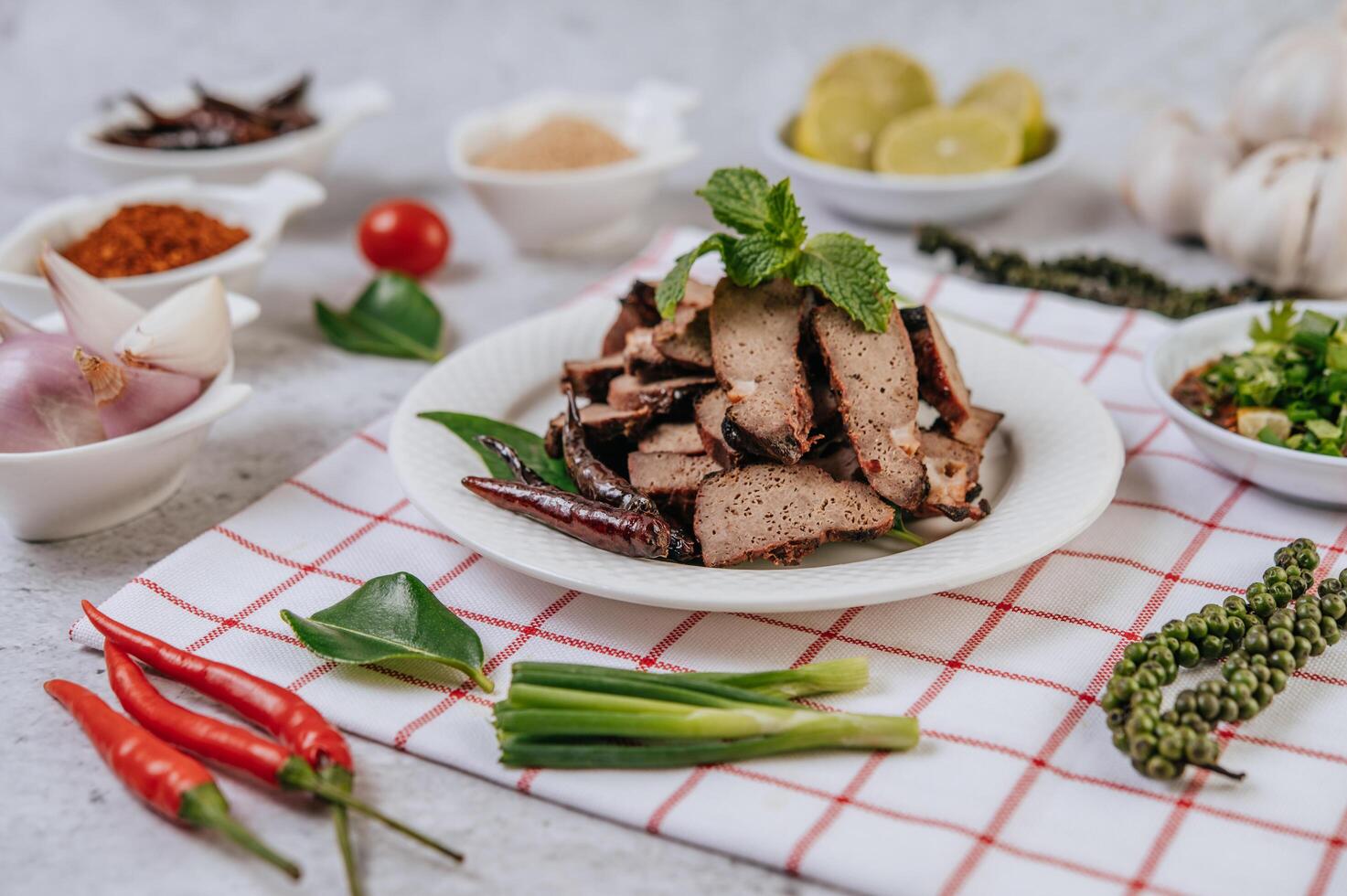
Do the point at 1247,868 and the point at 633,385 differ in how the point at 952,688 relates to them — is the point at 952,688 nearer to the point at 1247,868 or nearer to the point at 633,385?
the point at 1247,868

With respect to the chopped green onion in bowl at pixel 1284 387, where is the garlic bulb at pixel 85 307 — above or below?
above

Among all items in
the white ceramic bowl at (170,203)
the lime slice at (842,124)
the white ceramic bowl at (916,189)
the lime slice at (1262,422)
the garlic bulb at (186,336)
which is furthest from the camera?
the lime slice at (842,124)

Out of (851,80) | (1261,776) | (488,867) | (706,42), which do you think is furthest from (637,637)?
(706,42)

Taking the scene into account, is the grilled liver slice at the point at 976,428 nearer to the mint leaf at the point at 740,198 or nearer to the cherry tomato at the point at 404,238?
the mint leaf at the point at 740,198

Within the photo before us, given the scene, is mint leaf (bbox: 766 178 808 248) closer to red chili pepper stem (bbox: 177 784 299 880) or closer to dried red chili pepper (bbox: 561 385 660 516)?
dried red chili pepper (bbox: 561 385 660 516)

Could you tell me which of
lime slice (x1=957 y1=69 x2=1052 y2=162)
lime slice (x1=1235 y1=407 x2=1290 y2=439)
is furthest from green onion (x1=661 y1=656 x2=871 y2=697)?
lime slice (x1=957 y1=69 x2=1052 y2=162)

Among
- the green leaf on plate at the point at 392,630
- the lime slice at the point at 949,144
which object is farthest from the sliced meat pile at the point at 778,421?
the lime slice at the point at 949,144
